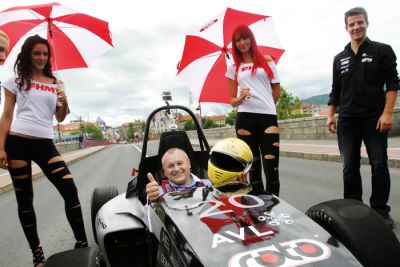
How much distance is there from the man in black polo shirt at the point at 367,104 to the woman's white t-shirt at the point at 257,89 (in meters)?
0.71

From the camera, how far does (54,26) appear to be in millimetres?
3674

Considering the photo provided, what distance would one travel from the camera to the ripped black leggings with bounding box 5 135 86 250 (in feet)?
9.19

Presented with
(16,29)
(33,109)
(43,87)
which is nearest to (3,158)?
(33,109)

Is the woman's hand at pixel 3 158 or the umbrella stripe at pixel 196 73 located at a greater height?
the umbrella stripe at pixel 196 73

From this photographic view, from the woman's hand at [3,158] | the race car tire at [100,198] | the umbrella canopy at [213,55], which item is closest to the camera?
the woman's hand at [3,158]

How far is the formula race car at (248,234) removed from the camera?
5.21 ft

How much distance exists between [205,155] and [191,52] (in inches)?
47.4

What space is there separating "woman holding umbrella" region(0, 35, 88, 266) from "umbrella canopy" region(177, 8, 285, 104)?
1433mm

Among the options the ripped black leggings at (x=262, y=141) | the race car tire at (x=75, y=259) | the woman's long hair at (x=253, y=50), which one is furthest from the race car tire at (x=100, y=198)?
the woman's long hair at (x=253, y=50)

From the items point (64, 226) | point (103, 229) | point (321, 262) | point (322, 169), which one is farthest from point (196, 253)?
point (322, 169)

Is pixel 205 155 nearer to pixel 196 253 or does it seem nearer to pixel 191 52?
pixel 191 52

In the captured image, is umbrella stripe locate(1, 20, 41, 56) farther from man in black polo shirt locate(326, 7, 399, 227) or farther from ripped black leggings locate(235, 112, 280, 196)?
man in black polo shirt locate(326, 7, 399, 227)

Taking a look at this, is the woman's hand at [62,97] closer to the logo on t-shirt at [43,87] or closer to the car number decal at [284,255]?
the logo on t-shirt at [43,87]

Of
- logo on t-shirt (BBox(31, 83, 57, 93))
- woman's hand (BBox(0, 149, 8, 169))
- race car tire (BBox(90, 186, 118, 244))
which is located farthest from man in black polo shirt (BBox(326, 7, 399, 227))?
woman's hand (BBox(0, 149, 8, 169))
